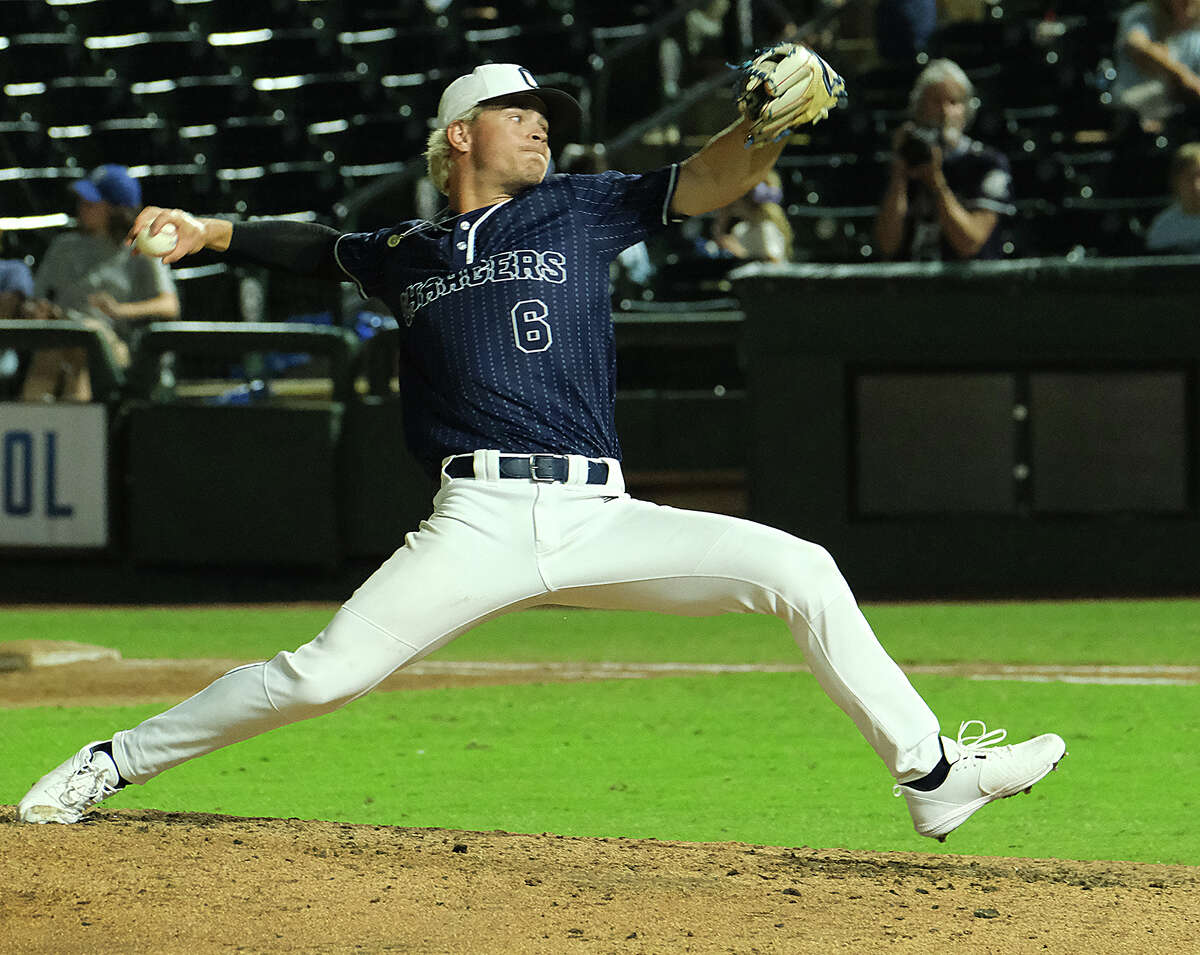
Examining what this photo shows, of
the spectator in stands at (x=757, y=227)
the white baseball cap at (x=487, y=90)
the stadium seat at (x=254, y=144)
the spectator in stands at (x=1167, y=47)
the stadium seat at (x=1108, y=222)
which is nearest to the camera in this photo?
the white baseball cap at (x=487, y=90)

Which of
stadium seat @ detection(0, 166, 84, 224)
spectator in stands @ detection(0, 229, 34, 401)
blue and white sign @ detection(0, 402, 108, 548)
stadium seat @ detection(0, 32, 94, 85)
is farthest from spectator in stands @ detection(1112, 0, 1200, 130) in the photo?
stadium seat @ detection(0, 32, 94, 85)

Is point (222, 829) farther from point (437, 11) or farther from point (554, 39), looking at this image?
point (437, 11)

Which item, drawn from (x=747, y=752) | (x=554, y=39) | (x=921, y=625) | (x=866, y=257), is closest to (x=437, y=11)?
(x=554, y=39)

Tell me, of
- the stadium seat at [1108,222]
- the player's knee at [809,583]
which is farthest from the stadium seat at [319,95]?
the player's knee at [809,583]

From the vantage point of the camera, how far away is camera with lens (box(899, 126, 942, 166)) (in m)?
9.63

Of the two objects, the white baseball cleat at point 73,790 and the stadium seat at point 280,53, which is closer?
the white baseball cleat at point 73,790

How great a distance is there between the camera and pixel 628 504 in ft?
13.1

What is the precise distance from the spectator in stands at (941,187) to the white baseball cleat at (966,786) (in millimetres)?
6259

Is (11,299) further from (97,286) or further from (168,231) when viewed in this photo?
(168,231)

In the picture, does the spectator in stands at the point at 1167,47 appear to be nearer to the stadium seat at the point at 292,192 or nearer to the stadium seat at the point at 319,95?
the stadium seat at the point at 292,192

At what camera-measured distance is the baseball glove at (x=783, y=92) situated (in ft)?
12.5

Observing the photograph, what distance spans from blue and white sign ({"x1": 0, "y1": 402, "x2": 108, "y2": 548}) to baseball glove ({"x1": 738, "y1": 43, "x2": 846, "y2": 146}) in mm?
6860

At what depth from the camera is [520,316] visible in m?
4.00

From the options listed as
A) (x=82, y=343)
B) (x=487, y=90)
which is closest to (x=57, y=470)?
(x=82, y=343)
